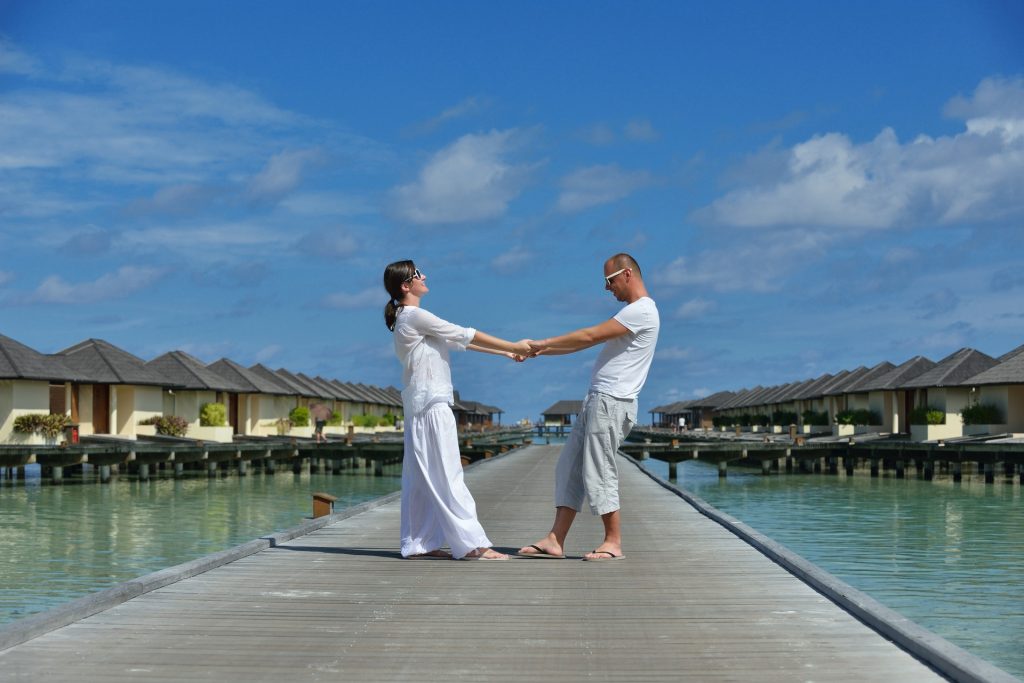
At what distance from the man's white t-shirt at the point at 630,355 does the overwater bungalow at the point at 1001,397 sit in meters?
33.6

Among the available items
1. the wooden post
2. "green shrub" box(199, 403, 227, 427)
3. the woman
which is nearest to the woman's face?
the woman

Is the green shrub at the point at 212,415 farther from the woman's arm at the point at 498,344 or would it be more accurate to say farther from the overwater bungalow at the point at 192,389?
the woman's arm at the point at 498,344

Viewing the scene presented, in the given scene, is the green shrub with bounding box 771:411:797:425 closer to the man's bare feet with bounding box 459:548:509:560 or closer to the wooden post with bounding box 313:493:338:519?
the wooden post with bounding box 313:493:338:519

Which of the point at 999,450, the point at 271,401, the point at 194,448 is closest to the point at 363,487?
the point at 194,448

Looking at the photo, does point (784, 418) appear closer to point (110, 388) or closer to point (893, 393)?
point (893, 393)

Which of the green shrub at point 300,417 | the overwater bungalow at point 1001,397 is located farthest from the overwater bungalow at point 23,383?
the overwater bungalow at point 1001,397

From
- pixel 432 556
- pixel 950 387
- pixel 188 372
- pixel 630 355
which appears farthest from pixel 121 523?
pixel 950 387

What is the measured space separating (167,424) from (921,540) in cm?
3147

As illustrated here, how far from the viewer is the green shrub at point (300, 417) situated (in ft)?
188

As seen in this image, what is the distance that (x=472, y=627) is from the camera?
4.89m

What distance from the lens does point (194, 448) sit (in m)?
34.6

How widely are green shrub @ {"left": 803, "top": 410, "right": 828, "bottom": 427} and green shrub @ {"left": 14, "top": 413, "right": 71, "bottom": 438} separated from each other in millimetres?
44688

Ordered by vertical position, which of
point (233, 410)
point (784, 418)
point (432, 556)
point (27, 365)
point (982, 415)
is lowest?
point (432, 556)

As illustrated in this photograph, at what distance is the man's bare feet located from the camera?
7.08 m
